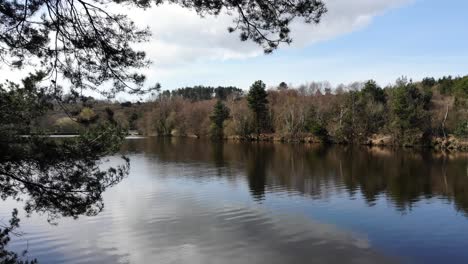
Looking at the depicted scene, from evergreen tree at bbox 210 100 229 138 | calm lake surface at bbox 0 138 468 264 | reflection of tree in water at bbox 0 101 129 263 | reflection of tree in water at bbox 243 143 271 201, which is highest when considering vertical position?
evergreen tree at bbox 210 100 229 138

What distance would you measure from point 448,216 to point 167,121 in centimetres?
6939

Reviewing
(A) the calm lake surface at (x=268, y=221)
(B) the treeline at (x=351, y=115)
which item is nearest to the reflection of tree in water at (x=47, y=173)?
(A) the calm lake surface at (x=268, y=221)

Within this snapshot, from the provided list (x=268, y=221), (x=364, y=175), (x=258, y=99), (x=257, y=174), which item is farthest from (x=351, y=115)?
(x=268, y=221)

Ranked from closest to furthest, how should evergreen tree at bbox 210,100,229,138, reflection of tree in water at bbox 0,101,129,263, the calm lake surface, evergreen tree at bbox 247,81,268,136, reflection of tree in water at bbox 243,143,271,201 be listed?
reflection of tree in water at bbox 0,101,129,263 < the calm lake surface < reflection of tree in water at bbox 243,143,271,201 < evergreen tree at bbox 247,81,268,136 < evergreen tree at bbox 210,100,229,138

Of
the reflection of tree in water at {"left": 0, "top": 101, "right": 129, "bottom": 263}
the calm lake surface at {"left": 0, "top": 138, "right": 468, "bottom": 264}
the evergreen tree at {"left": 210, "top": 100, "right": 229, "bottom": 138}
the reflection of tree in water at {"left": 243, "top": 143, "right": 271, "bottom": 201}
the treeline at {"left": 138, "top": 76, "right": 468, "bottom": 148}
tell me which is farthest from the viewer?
the evergreen tree at {"left": 210, "top": 100, "right": 229, "bottom": 138}

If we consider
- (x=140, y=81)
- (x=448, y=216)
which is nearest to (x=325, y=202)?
(x=448, y=216)

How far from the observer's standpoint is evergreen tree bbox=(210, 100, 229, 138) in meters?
67.5

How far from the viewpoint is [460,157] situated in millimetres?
36281

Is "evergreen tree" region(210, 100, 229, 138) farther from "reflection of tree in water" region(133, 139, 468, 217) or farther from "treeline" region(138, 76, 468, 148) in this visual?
"reflection of tree in water" region(133, 139, 468, 217)

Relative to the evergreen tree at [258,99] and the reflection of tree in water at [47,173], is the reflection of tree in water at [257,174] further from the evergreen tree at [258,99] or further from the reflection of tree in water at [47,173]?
the evergreen tree at [258,99]

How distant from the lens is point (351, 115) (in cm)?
5272

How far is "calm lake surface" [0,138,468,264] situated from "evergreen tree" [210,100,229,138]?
40.4m

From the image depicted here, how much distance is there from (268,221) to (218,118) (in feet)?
175

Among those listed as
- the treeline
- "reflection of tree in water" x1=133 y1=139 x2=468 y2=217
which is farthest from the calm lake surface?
the treeline
